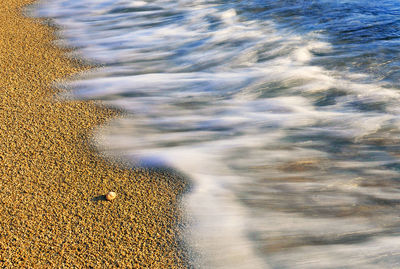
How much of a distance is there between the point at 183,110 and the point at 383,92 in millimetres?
1513

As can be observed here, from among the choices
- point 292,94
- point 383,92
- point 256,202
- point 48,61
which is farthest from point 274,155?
point 48,61

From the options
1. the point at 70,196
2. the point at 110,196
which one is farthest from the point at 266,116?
the point at 70,196

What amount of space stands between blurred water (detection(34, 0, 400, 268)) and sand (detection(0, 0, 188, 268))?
0.50 ft

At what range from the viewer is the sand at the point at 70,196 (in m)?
1.82

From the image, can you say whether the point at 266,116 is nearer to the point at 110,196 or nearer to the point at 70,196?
the point at 110,196

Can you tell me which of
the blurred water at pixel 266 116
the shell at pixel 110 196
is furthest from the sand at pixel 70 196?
the blurred water at pixel 266 116

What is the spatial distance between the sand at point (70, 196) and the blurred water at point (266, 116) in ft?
0.50

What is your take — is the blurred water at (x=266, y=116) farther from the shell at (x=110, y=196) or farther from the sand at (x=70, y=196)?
the shell at (x=110, y=196)

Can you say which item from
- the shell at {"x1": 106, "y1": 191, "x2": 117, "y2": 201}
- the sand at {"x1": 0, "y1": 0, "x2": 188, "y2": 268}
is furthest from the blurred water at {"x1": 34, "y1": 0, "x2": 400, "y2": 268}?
the shell at {"x1": 106, "y1": 191, "x2": 117, "y2": 201}

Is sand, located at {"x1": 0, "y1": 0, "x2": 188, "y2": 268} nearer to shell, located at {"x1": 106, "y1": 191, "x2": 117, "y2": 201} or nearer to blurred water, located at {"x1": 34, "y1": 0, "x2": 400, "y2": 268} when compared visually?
shell, located at {"x1": 106, "y1": 191, "x2": 117, "y2": 201}

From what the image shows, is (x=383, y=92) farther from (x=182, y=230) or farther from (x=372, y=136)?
(x=182, y=230)

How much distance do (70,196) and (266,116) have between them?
4.95 feet

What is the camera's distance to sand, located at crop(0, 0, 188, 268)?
1817 mm

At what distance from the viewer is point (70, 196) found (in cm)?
213
